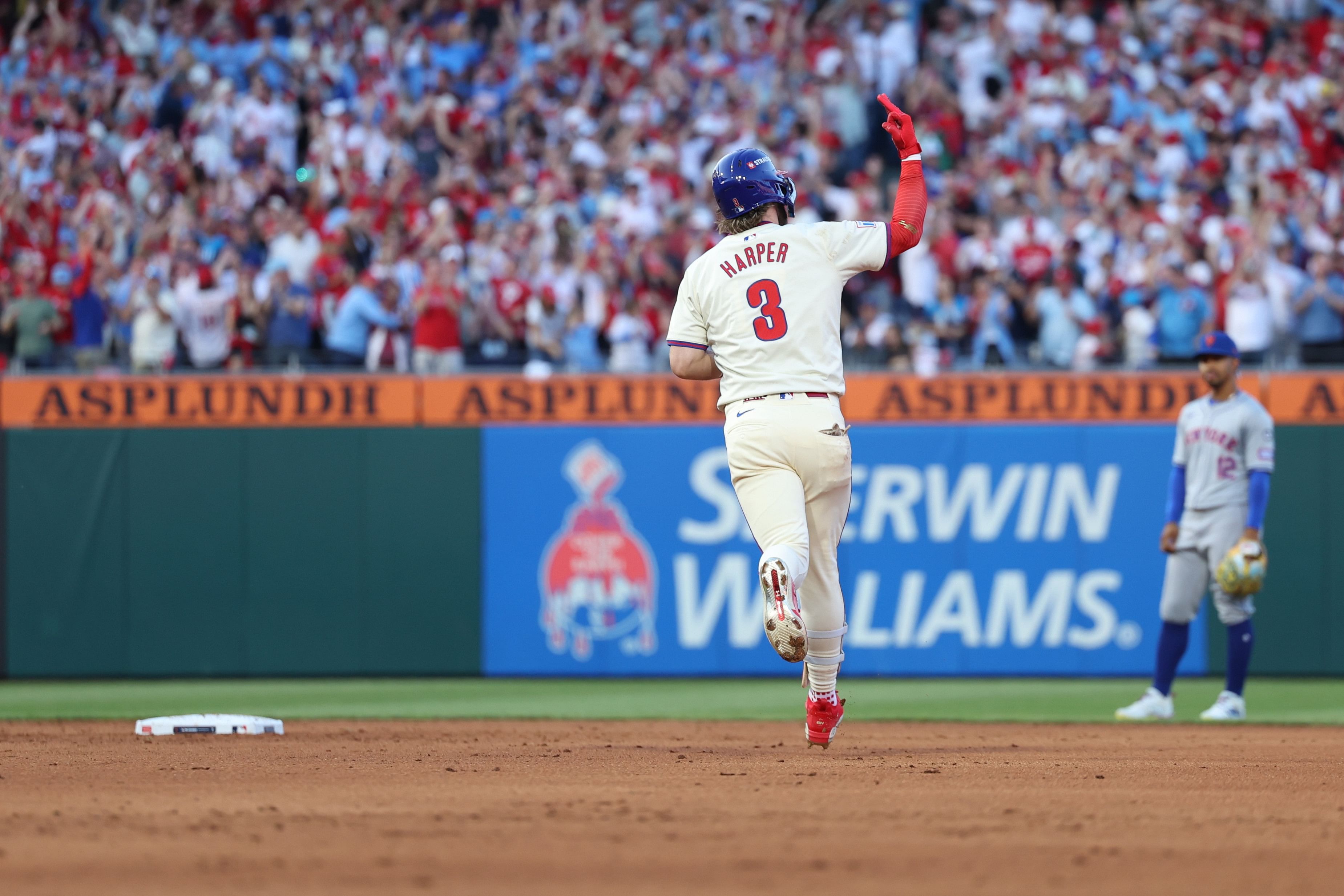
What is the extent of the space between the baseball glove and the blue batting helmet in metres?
4.10

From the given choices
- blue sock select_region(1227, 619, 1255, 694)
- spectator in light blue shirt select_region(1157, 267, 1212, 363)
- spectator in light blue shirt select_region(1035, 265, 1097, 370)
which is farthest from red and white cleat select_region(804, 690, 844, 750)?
spectator in light blue shirt select_region(1157, 267, 1212, 363)

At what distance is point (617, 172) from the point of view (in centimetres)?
1741

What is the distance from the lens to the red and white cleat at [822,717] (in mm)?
7055

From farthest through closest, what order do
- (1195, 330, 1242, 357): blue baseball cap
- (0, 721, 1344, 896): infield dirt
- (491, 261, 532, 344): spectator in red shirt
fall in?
1. (491, 261, 532, 344): spectator in red shirt
2. (1195, 330, 1242, 357): blue baseball cap
3. (0, 721, 1344, 896): infield dirt

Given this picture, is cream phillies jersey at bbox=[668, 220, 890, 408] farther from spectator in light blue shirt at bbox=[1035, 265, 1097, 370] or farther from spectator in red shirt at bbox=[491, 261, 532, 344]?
spectator in red shirt at bbox=[491, 261, 532, 344]

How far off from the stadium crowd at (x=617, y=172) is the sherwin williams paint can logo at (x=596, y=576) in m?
1.07

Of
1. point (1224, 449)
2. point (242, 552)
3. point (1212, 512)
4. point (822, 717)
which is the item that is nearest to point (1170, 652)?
point (1212, 512)

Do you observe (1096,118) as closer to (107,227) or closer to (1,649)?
(107,227)

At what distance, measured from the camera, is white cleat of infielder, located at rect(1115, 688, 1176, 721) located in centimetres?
998

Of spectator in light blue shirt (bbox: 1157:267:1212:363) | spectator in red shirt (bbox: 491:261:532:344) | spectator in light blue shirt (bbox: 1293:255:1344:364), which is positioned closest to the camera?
spectator in light blue shirt (bbox: 1157:267:1212:363)

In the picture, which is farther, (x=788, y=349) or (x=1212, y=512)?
(x=1212, y=512)

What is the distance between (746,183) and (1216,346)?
4.05 m

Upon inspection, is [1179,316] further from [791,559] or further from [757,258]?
[791,559]

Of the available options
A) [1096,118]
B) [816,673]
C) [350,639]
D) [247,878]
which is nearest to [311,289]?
[350,639]
